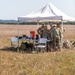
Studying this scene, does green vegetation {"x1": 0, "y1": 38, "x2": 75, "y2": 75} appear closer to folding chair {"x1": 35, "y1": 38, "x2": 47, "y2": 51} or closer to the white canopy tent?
folding chair {"x1": 35, "y1": 38, "x2": 47, "y2": 51}

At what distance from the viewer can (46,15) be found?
1806 cm

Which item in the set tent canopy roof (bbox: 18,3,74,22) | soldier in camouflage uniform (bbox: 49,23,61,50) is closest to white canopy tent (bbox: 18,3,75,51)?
tent canopy roof (bbox: 18,3,74,22)

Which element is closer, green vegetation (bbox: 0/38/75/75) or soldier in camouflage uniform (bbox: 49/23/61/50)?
green vegetation (bbox: 0/38/75/75)

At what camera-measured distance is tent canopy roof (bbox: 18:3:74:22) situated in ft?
57.8

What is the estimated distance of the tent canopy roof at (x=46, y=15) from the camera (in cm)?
1761

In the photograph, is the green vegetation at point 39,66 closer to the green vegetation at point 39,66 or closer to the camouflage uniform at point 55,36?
the green vegetation at point 39,66

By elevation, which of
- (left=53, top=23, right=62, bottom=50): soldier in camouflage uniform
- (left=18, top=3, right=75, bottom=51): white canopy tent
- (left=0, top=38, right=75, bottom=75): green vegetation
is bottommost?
(left=0, top=38, right=75, bottom=75): green vegetation

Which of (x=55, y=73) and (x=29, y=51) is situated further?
(x=29, y=51)

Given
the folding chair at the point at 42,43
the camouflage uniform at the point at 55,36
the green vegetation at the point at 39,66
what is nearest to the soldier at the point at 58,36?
the camouflage uniform at the point at 55,36

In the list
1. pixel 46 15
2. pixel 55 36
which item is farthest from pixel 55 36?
pixel 46 15

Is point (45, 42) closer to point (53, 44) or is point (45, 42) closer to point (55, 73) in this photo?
point (53, 44)

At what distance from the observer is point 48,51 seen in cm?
1789

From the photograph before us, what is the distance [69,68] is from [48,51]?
20.0 feet

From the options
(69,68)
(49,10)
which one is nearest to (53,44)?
(49,10)
